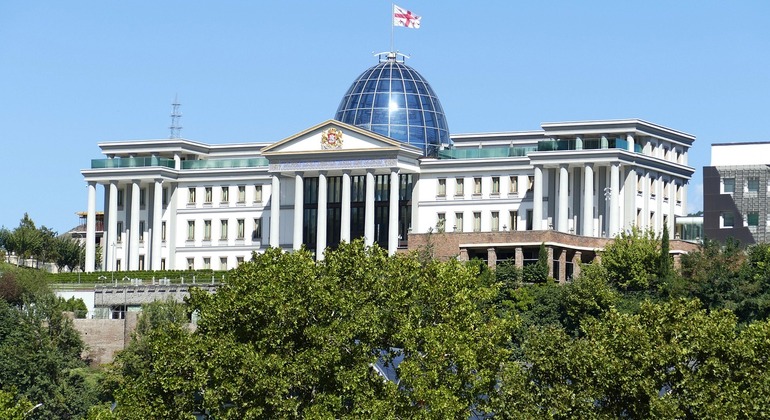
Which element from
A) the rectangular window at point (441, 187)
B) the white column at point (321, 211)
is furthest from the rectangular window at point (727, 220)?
the white column at point (321, 211)

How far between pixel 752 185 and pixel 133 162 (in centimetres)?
4938

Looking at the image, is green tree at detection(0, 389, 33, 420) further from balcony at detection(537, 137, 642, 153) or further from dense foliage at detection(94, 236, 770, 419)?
balcony at detection(537, 137, 642, 153)

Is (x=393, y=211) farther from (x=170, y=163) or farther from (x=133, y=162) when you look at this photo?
(x=133, y=162)

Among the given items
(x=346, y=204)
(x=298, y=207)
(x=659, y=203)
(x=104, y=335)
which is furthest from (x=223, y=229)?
(x=659, y=203)

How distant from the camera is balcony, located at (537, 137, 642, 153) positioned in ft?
490

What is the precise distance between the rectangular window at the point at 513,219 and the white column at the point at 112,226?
109ft

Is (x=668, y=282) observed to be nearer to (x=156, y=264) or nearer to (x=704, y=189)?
(x=704, y=189)

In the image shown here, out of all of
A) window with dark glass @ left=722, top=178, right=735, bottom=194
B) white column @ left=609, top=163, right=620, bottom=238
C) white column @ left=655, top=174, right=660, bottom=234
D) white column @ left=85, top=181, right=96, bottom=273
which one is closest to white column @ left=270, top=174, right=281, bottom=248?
white column @ left=85, top=181, right=96, bottom=273

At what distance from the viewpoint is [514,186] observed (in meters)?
156

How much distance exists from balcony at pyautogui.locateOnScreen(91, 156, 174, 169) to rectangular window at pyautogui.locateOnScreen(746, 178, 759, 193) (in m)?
46.7

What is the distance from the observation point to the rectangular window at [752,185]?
150 m

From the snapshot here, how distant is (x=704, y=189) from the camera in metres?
152

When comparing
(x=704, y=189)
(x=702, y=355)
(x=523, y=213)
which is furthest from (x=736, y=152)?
(x=702, y=355)

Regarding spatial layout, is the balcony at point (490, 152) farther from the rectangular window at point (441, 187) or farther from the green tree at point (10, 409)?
the green tree at point (10, 409)
